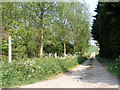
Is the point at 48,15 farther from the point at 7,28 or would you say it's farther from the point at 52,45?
the point at 52,45

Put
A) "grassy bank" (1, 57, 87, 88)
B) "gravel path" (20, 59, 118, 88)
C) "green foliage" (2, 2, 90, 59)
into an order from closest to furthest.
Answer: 1. "grassy bank" (1, 57, 87, 88)
2. "gravel path" (20, 59, 118, 88)
3. "green foliage" (2, 2, 90, 59)

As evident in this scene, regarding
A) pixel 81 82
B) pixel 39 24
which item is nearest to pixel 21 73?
pixel 81 82

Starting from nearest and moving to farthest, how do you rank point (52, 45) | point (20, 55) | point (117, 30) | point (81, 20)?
point (20, 55), point (117, 30), point (81, 20), point (52, 45)

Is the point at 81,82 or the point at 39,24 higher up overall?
the point at 39,24

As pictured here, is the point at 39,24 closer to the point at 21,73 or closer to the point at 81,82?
the point at 21,73

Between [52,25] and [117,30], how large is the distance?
892cm

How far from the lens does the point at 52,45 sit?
3169cm

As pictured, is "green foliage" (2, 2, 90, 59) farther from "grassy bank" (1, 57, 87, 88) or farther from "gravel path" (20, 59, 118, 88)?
"gravel path" (20, 59, 118, 88)

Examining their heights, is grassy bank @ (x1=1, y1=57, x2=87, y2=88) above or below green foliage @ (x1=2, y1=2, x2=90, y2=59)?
below

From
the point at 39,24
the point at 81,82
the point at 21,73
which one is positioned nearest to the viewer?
the point at 21,73

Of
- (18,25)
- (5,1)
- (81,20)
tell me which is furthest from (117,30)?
(81,20)

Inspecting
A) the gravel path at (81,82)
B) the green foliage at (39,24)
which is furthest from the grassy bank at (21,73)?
the green foliage at (39,24)

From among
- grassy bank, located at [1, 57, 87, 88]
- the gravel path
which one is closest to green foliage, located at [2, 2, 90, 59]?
grassy bank, located at [1, 57, 87, 88]

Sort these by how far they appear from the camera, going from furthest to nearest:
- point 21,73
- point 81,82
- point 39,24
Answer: point 39,24 < point 81,82 < point 21,73
